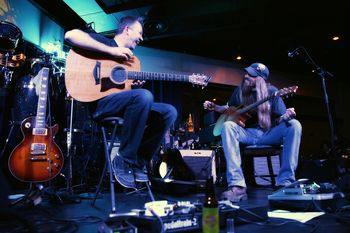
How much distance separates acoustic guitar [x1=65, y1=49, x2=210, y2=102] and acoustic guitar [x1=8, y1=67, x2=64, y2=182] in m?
0.86

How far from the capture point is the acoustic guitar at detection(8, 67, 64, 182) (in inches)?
101

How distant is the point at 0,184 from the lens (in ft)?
4.10

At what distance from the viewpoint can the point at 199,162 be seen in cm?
384

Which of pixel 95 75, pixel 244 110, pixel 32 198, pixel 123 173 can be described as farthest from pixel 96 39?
pixel 244 110

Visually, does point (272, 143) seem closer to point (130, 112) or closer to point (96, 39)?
point (130, 112)

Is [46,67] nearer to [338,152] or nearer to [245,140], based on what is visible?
[245,140]

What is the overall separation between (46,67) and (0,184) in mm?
2034

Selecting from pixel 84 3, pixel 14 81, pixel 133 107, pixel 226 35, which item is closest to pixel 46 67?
pixel 14 81

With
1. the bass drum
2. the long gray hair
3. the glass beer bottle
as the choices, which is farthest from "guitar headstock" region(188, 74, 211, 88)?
the bass drum

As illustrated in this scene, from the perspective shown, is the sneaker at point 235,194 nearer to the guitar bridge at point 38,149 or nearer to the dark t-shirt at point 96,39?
the dark t-shirt at point 96,39

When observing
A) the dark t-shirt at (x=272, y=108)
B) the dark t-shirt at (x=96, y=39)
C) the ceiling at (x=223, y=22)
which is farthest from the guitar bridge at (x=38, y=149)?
the ceiling at (x=223, y=22)

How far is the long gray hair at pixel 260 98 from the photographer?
9.23ft

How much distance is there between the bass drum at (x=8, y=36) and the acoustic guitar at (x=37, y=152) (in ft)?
3.33

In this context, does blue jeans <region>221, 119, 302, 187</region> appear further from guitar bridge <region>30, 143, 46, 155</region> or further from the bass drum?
the bass drum
